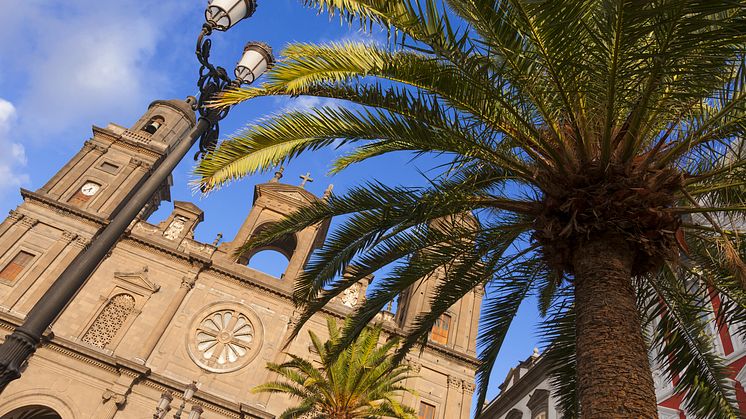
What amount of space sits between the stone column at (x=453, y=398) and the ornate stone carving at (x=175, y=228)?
673 inches

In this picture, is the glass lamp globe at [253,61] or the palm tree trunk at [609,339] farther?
the glass lamp globe at [253,61]

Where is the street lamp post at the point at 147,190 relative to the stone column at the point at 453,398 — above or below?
below

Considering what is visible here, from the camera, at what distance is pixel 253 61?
324 inches

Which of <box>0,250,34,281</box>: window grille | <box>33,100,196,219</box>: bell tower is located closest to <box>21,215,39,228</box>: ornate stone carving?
<box>33,100,196,219</box>: bell tower

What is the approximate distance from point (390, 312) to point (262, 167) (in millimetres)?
23248

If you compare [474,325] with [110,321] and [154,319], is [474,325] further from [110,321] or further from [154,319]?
[110,321]

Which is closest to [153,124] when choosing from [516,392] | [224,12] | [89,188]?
[89,188]

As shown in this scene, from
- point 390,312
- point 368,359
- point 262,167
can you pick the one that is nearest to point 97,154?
point 390,312

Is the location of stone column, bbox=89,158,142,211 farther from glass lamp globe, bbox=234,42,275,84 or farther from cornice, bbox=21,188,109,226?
glass lamp globe, bbox=234,42,275,84

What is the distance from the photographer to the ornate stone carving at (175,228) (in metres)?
29.6

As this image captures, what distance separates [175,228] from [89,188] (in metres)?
5.29

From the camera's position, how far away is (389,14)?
5.53 meters

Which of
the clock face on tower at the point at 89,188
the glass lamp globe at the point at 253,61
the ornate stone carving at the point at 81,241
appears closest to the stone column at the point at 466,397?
the ornate stone carving at the point at 81,241

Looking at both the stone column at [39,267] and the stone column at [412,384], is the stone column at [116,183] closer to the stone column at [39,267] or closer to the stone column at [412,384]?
the stone column at [39,267]
